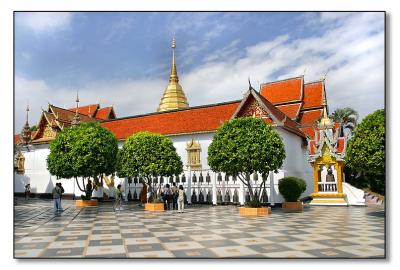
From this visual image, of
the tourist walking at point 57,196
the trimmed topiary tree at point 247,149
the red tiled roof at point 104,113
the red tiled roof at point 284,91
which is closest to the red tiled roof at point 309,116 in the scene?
the red tiled roof at point 284,91

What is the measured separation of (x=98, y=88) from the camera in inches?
537

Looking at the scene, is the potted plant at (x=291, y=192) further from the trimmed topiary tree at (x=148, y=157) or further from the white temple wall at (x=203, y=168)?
the trimmed topiary tree at (x=148, y=157)

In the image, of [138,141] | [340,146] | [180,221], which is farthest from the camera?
[340,146]

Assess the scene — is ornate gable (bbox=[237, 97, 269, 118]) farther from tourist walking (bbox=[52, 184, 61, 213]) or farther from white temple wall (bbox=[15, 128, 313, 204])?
tourist walking (bbox=[52, 184, 61, 213])

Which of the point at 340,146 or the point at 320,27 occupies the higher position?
the point at 320,27

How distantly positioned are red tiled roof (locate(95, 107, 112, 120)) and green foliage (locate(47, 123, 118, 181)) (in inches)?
Answer: 813

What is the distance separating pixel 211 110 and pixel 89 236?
52.6ft

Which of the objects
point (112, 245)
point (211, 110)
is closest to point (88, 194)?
point (211, 110)

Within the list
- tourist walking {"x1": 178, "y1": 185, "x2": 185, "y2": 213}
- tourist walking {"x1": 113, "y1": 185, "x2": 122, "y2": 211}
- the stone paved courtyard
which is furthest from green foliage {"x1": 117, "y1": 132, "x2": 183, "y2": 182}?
the stone paved courtyard

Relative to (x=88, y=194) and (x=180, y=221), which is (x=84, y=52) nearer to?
(x=180, y=221)

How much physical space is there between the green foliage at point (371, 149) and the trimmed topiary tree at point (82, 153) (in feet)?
43.0

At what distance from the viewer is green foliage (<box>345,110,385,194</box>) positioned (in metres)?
12.0

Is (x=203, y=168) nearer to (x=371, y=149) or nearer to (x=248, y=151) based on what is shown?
(x=248, y=151)

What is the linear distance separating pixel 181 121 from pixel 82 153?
780 cm
